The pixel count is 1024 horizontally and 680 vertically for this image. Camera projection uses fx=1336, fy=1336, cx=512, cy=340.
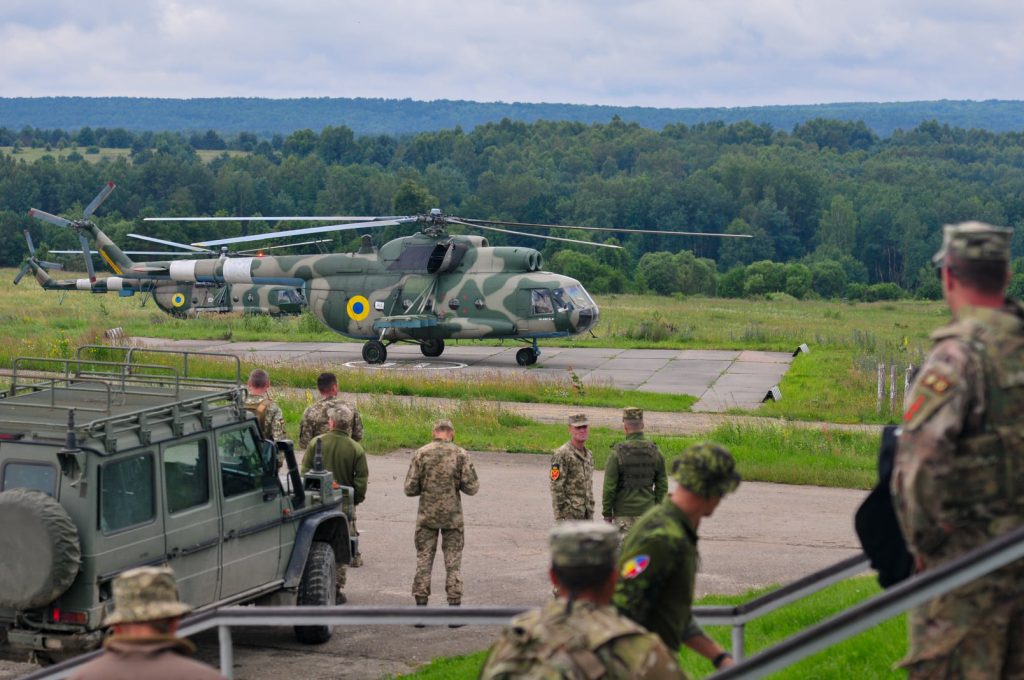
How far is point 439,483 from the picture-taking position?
11.2 metres

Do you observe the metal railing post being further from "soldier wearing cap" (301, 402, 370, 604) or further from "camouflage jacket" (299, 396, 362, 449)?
"camouflage jacket" (299, 396, 362, 449)

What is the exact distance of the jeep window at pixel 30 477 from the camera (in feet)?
28.2

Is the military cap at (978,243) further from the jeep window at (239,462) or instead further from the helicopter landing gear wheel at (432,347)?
the helicopter landing gear wheel at (432,347)

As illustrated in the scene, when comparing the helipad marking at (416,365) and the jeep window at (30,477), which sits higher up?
the jeep window at (30,477)

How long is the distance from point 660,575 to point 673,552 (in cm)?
9

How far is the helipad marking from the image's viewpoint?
3050cm

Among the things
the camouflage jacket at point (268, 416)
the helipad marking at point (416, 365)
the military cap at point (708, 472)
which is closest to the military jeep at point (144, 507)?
the camouflage jacket at point (268, 416)

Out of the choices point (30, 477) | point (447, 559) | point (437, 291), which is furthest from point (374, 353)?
point (30, 477)

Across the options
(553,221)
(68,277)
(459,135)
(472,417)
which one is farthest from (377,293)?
(459,135)

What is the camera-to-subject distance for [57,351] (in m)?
28.2

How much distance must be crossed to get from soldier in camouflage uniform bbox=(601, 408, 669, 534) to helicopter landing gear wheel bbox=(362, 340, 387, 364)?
2097cm

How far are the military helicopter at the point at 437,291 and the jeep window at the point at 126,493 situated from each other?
19.8 metres

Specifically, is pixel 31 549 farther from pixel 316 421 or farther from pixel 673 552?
pixel 673 552

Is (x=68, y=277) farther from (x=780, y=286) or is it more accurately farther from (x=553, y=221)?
(x=553, y=221)
